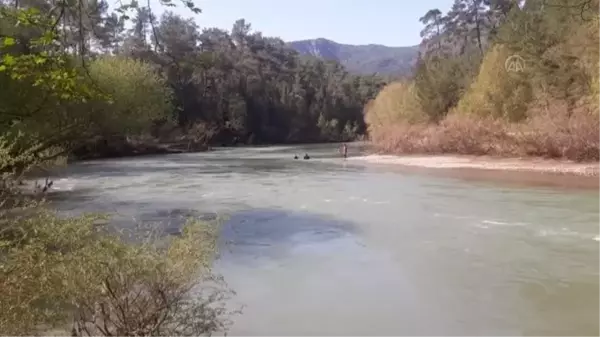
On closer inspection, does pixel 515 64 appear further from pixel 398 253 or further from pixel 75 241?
pixel 75 241

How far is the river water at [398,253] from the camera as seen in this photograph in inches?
340

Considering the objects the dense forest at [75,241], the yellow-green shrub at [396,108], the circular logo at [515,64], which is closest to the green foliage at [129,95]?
the yellow-green shrub at [396,108]

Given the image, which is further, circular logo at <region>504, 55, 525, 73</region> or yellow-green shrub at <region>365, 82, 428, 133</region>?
yellow-green shrub at <region>365, 82, 428, 133</region>

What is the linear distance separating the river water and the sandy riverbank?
662 cm

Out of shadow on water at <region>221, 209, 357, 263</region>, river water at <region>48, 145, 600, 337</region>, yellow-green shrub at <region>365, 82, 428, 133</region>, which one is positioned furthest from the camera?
yellow-green shrub at <region>365, 82, 428, 133</region>

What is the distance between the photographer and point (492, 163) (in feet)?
123

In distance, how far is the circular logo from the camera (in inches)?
1647

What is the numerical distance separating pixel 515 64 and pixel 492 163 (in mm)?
8709

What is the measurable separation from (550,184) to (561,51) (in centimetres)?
1414

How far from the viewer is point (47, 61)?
3783 millimetres

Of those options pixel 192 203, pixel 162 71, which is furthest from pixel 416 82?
pixel 192 203

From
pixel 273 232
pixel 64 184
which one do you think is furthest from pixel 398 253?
pixel 64 184

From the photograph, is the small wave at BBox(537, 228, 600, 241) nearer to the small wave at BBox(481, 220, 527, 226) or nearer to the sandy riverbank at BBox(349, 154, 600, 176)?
the small wave at BBox(481, 220, 527, 226)

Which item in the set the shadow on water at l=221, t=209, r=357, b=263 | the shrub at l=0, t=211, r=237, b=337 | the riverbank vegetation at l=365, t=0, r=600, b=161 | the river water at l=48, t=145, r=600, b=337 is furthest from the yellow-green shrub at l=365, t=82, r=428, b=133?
the shrub at l=0, t=211, r=237, b=337
